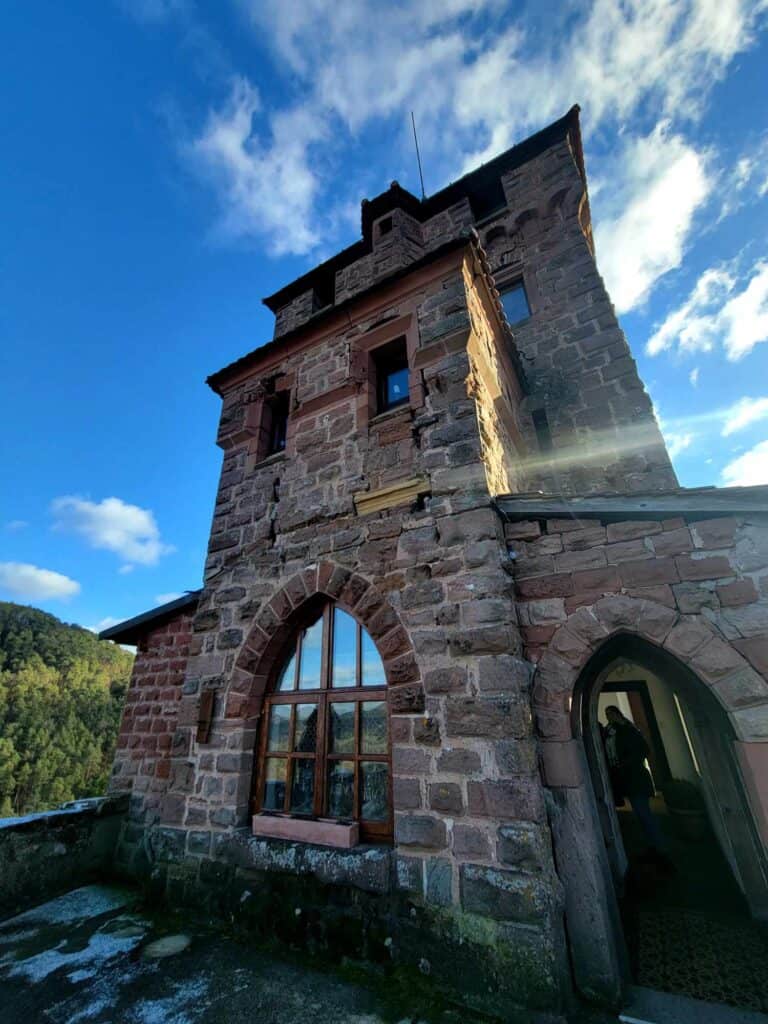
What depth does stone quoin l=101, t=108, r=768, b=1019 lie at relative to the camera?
2.60 m

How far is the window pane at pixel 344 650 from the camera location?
3.71m

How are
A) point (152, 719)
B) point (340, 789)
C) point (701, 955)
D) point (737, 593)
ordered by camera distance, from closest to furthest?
point (737, 593) → point (701, 955) → point (340, 789) → point (152, 719)

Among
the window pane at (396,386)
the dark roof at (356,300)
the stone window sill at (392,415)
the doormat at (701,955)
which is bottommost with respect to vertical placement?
the doormat at (701,955)

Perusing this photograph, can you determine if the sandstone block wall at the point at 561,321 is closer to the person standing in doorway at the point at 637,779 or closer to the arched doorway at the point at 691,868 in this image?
the arched doorway at the point at 691,868

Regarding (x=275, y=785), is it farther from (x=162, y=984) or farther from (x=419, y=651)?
(x=419, y=651)

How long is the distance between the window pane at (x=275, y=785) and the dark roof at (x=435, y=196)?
7994mm

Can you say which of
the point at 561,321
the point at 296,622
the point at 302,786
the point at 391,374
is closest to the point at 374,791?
the point at 302,786

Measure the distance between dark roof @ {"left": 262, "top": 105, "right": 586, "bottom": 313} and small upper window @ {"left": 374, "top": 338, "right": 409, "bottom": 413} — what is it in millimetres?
4450

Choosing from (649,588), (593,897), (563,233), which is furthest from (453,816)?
(563,233)

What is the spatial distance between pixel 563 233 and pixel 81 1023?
10812 millimetres

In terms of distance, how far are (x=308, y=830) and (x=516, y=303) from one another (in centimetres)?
847

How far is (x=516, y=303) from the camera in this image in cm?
785

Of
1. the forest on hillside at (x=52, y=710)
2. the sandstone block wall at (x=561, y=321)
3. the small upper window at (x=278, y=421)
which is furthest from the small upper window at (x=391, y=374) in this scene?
the forest on hillside at (x=52, y=710)

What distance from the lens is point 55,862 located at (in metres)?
4.04
